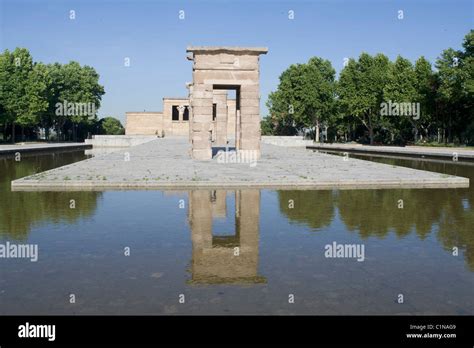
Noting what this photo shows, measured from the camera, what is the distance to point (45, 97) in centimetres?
6812

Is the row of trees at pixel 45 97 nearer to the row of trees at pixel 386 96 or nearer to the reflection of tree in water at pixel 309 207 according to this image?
the row of trees at pixel 386 96

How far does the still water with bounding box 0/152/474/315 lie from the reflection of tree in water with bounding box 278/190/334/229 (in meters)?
0.05

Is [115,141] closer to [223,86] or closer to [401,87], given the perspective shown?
[401,87]

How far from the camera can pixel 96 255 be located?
7.25 metres

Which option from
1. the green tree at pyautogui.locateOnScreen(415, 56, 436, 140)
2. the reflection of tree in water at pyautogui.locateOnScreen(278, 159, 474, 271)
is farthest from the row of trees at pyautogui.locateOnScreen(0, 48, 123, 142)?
the reflection of tree in water at pyautogui.locateOnScreen(278, 159, 474, 271)

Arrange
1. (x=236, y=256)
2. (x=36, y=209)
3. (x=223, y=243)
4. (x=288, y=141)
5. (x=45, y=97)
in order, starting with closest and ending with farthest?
1. (x=236, y=256)
2. (x=223, y=243)
3. (x=36, y=209)
4. (x=288, y=141)
5. (x=45, y=97)

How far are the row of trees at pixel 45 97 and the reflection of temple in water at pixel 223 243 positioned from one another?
183 feet

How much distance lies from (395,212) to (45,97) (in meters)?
66.7

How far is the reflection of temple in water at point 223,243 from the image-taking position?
6.27 m

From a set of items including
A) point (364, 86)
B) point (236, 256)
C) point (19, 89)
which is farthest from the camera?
point (364, 86)

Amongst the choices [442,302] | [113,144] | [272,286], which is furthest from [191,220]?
[113,144]

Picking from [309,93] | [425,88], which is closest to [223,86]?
[425,88]
